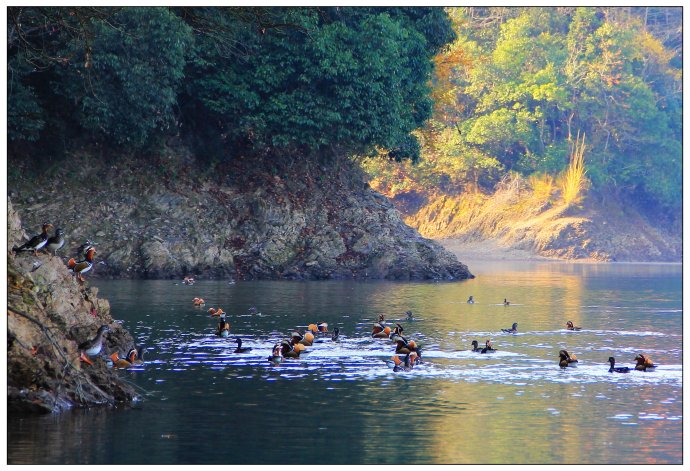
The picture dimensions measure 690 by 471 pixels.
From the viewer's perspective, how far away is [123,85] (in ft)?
151

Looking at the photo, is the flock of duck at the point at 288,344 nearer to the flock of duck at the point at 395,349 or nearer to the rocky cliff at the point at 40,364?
the flock of duck at the point at 395,349

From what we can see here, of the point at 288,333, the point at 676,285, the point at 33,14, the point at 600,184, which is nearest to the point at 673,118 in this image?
the point at 600,184

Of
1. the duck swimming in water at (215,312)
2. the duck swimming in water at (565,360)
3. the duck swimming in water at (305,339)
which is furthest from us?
the duck swimming in water at (215,312)

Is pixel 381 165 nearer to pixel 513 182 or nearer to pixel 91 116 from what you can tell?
pixel 513 182

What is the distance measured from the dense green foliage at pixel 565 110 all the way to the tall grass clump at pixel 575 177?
2.22 feet

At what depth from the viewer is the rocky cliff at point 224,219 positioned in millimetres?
49625

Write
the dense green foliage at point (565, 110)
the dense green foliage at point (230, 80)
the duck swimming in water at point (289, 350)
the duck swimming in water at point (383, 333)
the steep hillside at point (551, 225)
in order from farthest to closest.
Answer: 1. the dense green foliage at point (565, 110)
2. the steep hillside at point (551, 225)
3. the dense green foliage at point (230, 80)
4. the duck swimming in water at point (383, 333)
5. the duck swimming in water at point (289, 350)

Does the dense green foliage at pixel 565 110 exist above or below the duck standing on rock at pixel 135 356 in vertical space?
above

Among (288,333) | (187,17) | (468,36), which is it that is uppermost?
(468,36)

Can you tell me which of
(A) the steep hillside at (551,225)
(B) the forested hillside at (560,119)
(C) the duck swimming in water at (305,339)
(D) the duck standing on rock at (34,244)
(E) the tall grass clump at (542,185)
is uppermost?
(B) the forested hillside at (560,119)

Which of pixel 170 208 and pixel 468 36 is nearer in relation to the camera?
pixel 170 208

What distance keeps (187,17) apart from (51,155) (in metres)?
8.19

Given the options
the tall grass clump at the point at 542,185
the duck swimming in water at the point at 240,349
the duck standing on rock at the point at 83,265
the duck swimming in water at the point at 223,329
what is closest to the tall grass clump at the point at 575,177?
the tall grass clump at the point at 542,185

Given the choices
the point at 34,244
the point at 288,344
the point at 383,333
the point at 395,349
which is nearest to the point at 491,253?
the point at 383,333
